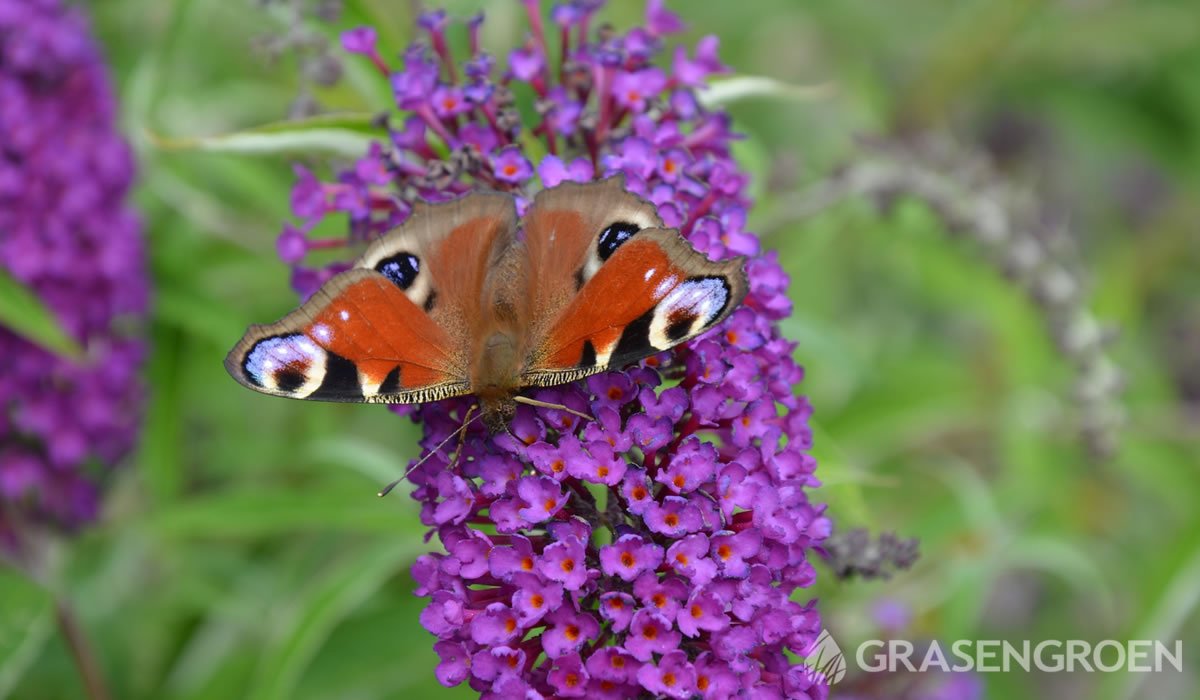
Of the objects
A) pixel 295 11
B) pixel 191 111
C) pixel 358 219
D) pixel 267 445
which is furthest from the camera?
pixel 191 111

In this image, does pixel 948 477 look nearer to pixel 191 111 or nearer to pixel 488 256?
pixel 488 256

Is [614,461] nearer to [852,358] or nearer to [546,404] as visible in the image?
[546,404]

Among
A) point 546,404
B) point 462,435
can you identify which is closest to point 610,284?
point 546,404

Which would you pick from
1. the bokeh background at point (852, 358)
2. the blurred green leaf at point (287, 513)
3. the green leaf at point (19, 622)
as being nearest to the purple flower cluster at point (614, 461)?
the bokeh background at point (852, 358)

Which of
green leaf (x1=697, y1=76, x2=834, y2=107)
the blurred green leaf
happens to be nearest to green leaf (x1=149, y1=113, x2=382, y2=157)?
green leaf (x1=697, y1=76, x2=834, y2=107)

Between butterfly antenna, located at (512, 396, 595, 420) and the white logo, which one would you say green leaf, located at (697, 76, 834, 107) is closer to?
butterfly antenna, located at (512, 396, 595, 420)

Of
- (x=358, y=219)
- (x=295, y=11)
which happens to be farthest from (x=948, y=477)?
(x=295, y=11)
